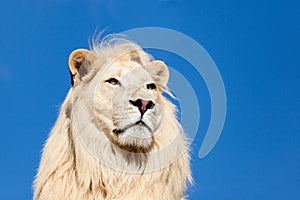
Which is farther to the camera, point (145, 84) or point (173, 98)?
point (173, 98)

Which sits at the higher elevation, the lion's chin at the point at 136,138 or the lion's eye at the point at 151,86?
the lion's eye at the point at 151,86

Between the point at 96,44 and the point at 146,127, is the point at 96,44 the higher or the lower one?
the higher one

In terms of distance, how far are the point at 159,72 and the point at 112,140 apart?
0.77 m

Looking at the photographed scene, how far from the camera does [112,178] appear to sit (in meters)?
5.39

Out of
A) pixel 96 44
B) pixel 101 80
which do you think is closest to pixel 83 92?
pixel 101 80

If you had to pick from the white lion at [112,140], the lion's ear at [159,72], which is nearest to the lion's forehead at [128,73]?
the white lion at [112,140]

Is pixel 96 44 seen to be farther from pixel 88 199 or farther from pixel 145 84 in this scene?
pixel 88 199

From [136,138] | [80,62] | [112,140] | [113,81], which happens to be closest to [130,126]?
[136,138]

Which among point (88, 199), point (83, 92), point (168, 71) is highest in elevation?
point (168, 71)

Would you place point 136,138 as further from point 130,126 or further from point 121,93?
point 121,93

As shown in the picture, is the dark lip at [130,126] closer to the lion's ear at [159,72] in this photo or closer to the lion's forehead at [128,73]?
the lion's forehead at [128,73]

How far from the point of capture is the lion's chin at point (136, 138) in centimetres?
520

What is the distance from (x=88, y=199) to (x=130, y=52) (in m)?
1.25

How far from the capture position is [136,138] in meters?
5.24
